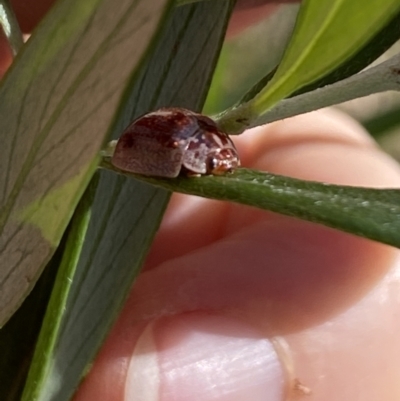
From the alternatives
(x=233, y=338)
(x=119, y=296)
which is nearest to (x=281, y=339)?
(x=233, y=338)

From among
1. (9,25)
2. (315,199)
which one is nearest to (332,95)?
(315,199)

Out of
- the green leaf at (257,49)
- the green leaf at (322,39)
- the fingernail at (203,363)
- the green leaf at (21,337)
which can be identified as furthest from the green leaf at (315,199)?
the green leaf at (257,49)

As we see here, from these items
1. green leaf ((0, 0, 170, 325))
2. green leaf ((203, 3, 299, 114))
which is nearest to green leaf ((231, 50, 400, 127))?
green leaf ((0, 0, 170, 325))

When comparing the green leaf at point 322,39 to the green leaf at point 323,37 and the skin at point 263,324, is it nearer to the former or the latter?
the green leaf at point 323,37

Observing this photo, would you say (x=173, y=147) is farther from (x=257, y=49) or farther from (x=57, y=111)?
(x=257, y=49)

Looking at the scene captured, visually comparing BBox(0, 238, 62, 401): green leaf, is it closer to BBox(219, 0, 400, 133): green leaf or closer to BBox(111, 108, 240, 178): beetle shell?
BBox(111, 108, 240, 178): beetle shell
